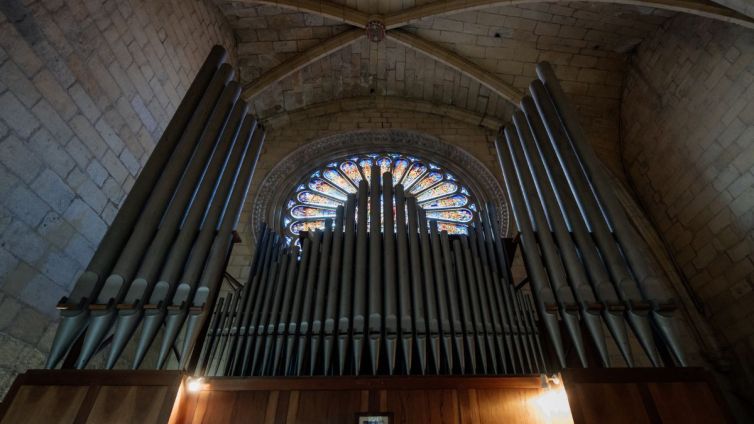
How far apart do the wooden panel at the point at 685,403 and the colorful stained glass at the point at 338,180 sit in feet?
19.4

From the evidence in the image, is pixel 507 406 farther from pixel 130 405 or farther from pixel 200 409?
pixel 130 405

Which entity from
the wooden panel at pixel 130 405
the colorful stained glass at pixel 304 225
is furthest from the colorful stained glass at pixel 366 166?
the wooden panel at pixel 130 405

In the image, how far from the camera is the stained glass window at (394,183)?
24.5 ft

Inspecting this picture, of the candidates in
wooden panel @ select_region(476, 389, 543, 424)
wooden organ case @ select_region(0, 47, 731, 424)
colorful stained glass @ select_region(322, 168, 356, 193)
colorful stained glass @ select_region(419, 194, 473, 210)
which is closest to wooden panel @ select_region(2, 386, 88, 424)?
wooden organ case @ select_region(0, 47, 731, 424)

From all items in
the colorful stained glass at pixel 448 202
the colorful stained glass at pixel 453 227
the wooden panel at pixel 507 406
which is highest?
the colorful stained glass at pixel 448 202

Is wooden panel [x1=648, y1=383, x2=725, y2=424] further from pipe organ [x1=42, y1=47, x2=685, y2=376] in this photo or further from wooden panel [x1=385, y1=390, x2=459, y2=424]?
wooden panel [x1=385, y1=390, x2=459, y2=424]

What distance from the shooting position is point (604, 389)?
2824mm

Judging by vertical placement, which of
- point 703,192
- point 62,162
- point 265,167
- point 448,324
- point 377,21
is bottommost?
point 448,324

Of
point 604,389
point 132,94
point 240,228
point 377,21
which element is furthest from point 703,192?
point 132,94

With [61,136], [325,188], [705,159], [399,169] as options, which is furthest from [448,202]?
[61,136]

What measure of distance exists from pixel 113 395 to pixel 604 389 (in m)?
3.10

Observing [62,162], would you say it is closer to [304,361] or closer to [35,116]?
[35,116]

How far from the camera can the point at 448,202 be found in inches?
309

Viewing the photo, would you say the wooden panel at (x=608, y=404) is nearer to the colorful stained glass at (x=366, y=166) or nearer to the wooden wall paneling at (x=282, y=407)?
the wooden wall paneling at (x=282, y=407)
